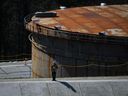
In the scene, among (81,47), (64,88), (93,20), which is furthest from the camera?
(93,20)

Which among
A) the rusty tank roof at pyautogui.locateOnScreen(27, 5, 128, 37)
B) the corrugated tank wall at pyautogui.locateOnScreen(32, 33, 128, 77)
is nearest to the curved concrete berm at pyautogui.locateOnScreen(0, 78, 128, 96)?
the corrugated tank wall at pyautogui.locateOnScreen(32, 33, 128, 77)

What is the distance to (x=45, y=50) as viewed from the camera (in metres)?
32.5

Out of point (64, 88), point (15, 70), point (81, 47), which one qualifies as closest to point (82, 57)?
point (81, 47)

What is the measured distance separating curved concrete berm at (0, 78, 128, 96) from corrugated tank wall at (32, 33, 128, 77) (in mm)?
5113

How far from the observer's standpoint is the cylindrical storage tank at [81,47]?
28812 millimetres

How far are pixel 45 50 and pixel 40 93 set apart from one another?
10.00 m

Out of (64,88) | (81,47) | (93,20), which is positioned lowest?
(64,88)

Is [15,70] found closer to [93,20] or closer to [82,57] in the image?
[93,20]

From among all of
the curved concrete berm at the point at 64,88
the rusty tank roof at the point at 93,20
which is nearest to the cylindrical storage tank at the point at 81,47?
the rusty tank roof at the point at 93,20

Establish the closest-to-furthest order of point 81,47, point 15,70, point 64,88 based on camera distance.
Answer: point 64,88 < point 81,47 < point 15,70

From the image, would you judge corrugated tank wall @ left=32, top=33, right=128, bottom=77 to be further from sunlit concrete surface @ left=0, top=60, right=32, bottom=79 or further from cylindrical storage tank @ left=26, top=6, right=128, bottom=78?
sunlit concrete surface @ left=0, top=60, right=32, bottom=79

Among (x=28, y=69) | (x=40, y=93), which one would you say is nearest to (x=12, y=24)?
(x=28, y=69)

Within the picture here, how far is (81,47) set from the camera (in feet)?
97.6

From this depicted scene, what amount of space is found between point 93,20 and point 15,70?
1218 centimetres
